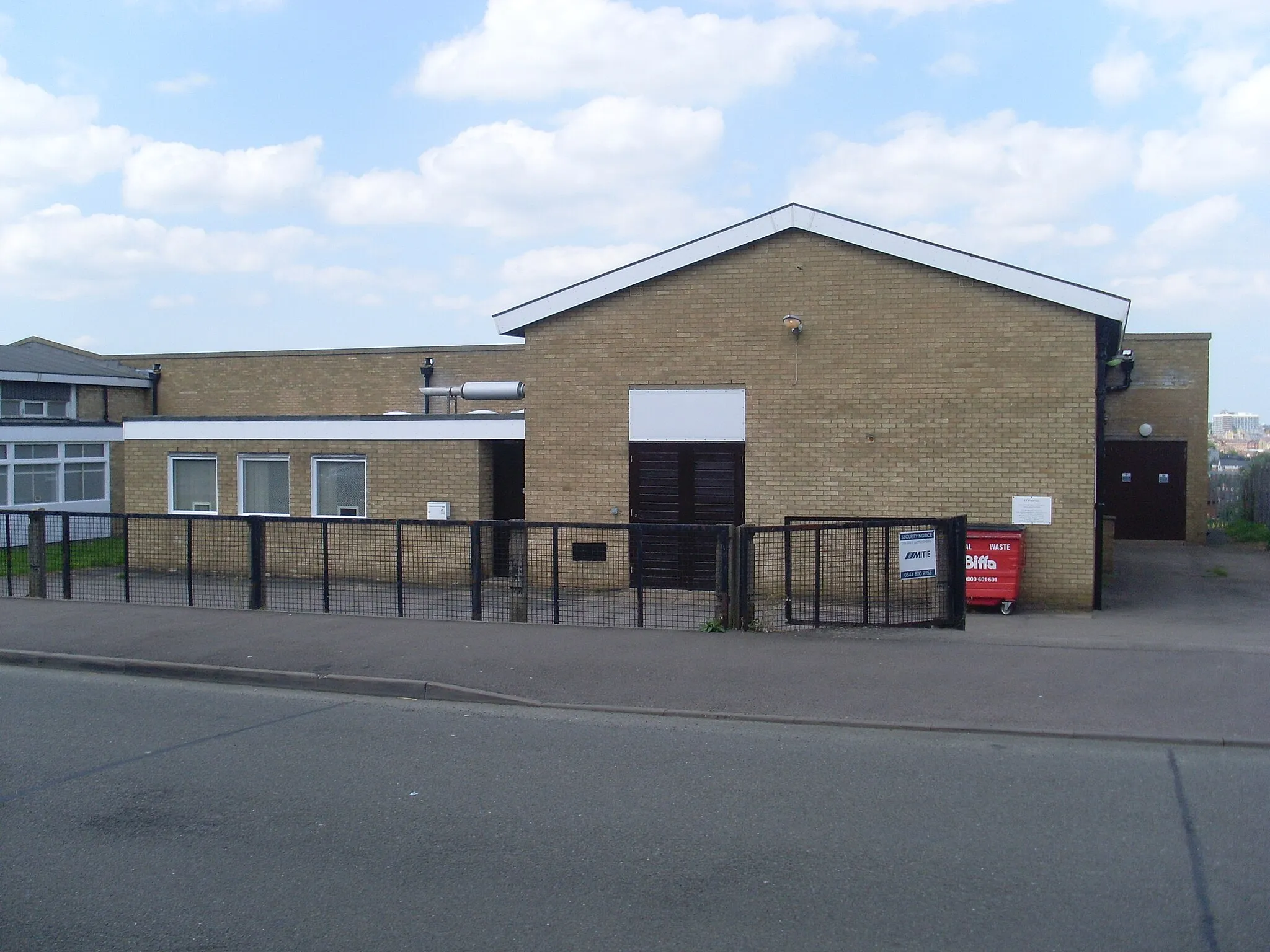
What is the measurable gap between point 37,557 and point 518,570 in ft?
22.6

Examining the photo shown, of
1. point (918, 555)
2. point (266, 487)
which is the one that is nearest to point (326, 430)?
point (266, 487)

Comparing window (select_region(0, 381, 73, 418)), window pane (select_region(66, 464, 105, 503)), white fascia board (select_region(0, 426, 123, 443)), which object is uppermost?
window (select_region(0, 381, 73, 418))

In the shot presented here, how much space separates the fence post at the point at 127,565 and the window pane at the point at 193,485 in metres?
5.42

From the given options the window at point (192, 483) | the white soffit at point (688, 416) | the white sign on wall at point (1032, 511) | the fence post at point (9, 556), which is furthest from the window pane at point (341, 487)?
the white sign on wall at point (1032, 511)

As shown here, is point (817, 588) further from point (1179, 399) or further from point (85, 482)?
point (85, 482)

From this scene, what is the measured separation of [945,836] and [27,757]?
6023 millimetres

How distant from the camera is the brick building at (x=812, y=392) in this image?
46.9 feet

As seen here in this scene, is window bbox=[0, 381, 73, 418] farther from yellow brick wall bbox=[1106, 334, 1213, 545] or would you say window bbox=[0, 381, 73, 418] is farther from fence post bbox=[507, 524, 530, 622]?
yellow brick wall bbox=[1106, 334, 1213, 545]

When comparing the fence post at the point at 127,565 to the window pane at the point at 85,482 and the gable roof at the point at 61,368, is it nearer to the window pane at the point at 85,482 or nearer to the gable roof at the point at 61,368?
the gable roof at the point at 61,368

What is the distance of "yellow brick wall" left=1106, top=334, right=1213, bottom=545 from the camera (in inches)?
1026

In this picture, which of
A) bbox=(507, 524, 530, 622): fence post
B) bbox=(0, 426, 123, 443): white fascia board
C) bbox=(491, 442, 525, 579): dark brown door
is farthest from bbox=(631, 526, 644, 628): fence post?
bbox=(0, 426, 123, 443): white fascia board

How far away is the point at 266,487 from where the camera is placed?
19219mm

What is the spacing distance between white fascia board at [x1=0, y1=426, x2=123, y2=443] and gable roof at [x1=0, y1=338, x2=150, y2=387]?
1340 mm

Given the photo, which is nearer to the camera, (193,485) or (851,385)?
(851,385)
